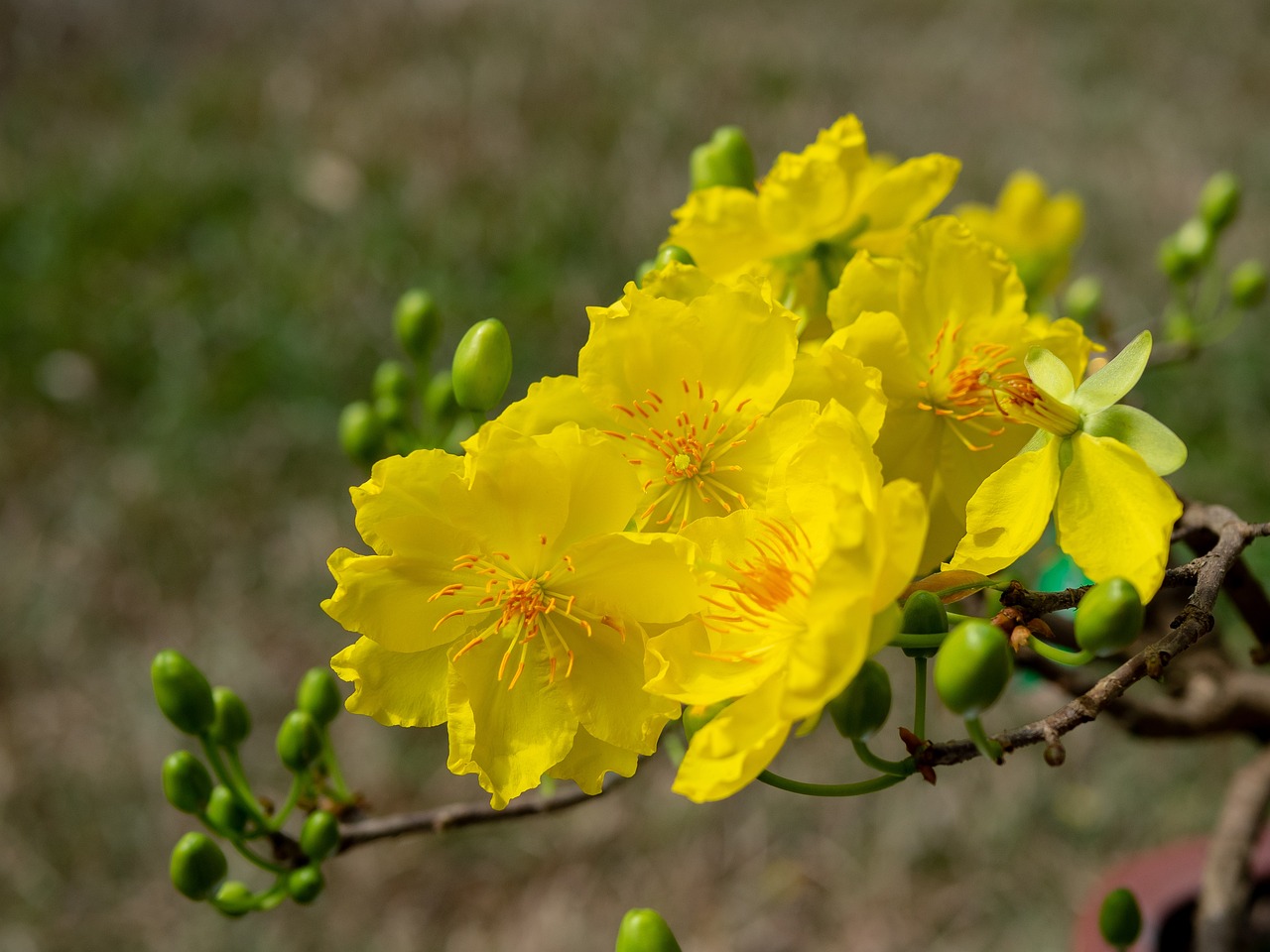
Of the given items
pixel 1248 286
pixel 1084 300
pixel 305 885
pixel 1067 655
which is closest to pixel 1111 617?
pixel 1067 655

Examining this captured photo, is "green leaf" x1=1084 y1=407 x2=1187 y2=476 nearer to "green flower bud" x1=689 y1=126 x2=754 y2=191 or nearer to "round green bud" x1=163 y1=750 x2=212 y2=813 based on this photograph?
"green flower bud" x1=689 y1=126 x2=754 y2=191

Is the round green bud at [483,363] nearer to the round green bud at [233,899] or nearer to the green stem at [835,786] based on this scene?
the green stem at [835,786]

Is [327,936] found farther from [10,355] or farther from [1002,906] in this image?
[10,355]

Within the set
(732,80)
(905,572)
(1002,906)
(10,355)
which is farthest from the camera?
(732,80)

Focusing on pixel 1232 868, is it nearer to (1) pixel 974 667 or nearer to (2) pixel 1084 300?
(2) pixel 1084 300

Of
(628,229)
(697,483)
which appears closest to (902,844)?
(697,483)

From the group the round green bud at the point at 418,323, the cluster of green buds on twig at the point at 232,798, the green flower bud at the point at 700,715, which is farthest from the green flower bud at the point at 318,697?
the green flower bud at the point at 700,715
